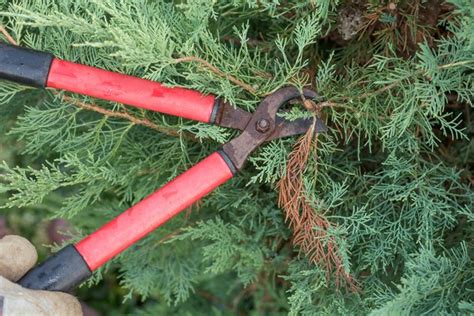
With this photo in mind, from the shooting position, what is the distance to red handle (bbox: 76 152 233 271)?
1.84m

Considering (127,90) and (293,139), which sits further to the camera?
(293,139)

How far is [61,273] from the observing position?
1.84m

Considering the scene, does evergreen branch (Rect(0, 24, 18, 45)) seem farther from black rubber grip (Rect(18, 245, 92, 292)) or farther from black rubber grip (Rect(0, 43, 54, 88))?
black rubber grip (Rect(18, 245, 92, 292))

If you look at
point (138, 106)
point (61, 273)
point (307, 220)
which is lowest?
point (307, 220)

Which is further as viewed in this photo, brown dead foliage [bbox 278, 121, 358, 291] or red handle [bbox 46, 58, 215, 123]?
brown dead foliage [bbox 278, 121, 358, 291]

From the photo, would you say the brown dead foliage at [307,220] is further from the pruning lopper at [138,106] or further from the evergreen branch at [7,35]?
the evergreen branch at [7,35]

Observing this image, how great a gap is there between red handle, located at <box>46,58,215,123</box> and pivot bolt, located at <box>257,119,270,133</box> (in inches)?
5.6

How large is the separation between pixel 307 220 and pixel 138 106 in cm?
59

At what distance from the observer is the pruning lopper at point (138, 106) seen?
5.93ft

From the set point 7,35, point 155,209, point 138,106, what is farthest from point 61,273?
point 7,35

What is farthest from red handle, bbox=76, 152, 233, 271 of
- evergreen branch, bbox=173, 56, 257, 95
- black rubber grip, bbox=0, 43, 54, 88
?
black rubber grip, bbox=0, 43, 54, 88

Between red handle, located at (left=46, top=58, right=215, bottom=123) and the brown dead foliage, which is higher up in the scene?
red handle, located at (left=46, top=58, right=215, bottom=123)

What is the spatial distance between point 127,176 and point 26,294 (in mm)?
573

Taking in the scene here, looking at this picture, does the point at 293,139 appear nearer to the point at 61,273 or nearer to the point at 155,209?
the point at 155,209
